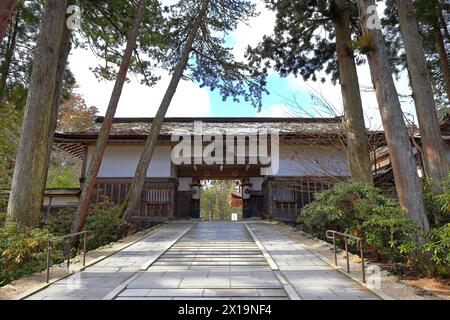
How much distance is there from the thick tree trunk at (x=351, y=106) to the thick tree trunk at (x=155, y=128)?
612 centimetres

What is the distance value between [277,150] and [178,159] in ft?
16.0

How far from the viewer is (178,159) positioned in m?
15.1

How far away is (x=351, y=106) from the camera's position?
8453 mm

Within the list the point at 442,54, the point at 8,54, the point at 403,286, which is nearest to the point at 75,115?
the point at 8,54

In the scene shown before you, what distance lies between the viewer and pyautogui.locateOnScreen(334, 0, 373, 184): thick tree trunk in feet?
26.5

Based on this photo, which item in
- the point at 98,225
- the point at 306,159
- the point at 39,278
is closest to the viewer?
the point at 39,278

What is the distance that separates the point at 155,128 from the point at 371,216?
27.8 ft

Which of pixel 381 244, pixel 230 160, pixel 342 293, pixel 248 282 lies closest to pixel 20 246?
pixel 248 282

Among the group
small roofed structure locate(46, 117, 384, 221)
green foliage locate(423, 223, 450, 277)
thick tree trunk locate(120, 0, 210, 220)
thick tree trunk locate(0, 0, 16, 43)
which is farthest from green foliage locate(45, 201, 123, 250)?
green foliage locate(423, 223, 450, 277)

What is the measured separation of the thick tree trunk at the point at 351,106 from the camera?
8.08m

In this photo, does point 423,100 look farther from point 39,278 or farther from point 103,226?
point 103,226

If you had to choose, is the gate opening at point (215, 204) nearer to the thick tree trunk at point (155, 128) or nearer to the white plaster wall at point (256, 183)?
the white plaster wall at point (256, 183)
